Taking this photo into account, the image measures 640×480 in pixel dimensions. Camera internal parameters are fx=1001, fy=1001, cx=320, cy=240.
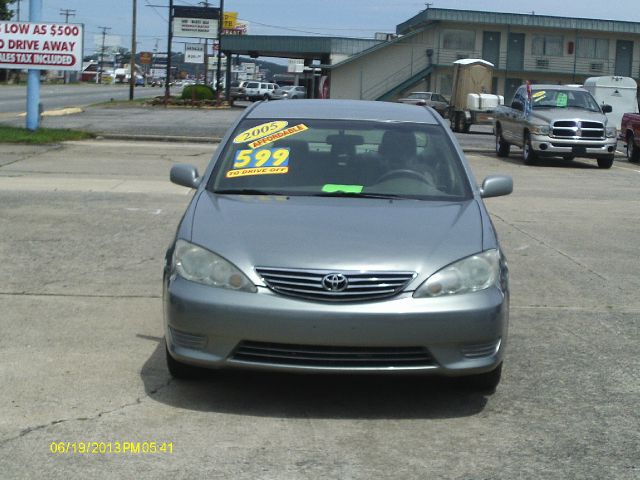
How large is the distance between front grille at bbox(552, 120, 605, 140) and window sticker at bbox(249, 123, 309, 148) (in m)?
16.2

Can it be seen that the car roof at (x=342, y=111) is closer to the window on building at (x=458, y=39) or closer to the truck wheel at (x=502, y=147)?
the truck wheel at (x=502, y=147)

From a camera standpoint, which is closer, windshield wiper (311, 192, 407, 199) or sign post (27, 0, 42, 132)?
windshield wiper (311, 192, 407, 199)

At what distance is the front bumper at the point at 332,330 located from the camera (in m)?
4.91

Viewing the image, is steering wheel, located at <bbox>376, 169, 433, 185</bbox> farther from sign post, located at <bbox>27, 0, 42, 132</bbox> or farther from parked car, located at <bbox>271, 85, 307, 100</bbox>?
parked car, located at <bbox>271, 85, 307, 100</bbox>

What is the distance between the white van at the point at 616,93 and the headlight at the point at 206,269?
29.9 meters

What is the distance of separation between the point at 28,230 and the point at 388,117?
5.25 m

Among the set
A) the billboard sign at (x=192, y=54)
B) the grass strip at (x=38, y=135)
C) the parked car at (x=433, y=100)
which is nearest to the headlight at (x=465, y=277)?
the grass strip at (x=38, y=135)

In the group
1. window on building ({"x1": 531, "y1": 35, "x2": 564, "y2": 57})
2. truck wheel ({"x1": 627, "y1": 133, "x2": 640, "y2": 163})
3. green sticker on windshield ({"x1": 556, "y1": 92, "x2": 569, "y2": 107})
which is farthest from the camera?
window on building ({"x1": 531, "y1": 35, "x2": 564, "y2": 57})

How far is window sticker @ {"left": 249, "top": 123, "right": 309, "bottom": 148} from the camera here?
650cm

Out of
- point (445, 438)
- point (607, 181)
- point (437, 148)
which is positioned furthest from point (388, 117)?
point (607, 181)

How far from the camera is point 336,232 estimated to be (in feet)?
17.5

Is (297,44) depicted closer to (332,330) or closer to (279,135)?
(279,135)

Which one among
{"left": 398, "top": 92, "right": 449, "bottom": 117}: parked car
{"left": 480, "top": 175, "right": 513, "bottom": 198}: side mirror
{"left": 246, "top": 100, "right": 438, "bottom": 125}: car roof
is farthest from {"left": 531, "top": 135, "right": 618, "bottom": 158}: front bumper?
{"left": 398, "top": 92, "right": 449, "bottom": 117}: parked car

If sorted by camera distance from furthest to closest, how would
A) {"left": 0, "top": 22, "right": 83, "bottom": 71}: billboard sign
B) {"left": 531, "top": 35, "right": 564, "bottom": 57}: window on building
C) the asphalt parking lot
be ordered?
{"left": 531, "top": 35, "right": 564, "bottom": 57}: window on building, {"left": 0, "top": 22, "right": 83, "bottom": 71}: billboard sign, the asphalt parking lot
